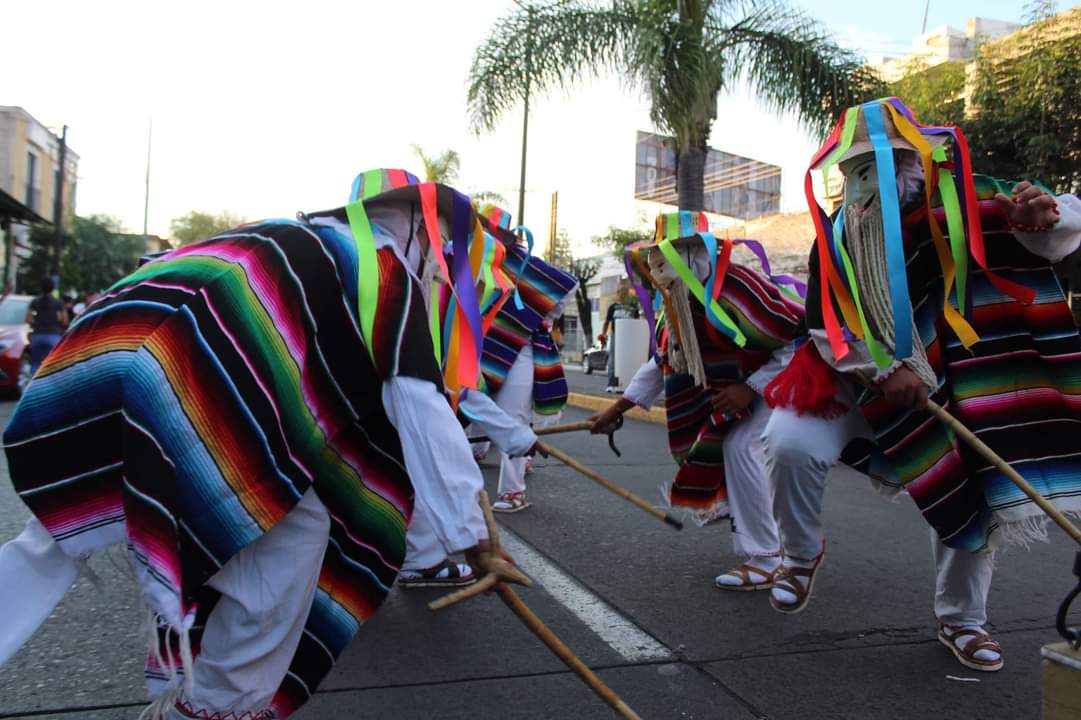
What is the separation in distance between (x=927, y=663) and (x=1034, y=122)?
10130 millimetres

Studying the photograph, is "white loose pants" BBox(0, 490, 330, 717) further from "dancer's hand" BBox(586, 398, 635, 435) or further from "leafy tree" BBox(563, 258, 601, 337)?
"leafy tree" BBox(563, 258, 601, 337)

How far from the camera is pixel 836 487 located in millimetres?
7133

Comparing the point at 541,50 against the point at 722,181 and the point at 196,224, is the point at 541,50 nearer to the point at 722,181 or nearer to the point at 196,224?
the point at 722,181

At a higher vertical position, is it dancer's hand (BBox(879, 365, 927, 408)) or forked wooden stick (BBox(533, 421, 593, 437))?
dancer's hand (BBox(879, 365, 927, 408))

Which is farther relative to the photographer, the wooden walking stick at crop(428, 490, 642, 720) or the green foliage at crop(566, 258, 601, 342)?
the green foliage at crop(566, 258, 601, 342)

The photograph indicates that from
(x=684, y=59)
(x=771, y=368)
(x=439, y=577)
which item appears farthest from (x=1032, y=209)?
(x=684, y=59)

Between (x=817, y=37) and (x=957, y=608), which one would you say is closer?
(x=957, y=608)

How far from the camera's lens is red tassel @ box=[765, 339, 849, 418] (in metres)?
3.38

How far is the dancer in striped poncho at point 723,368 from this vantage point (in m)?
4.19

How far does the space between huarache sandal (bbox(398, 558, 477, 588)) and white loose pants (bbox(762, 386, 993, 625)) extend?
4.92 ft

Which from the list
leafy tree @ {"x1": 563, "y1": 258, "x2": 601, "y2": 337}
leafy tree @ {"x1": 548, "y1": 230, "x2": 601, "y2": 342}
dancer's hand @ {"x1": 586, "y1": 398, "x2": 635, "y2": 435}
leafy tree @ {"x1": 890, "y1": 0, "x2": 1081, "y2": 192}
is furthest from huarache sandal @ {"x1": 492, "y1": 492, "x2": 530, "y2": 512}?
leafy tree @ {"x1": 548, "y1": 230, "x2": 601, "y2": 342}

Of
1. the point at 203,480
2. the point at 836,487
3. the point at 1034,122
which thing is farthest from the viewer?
the point at 1034,122

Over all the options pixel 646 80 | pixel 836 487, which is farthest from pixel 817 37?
pixel 836 487

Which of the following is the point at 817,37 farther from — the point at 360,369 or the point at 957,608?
the point at 360,369
